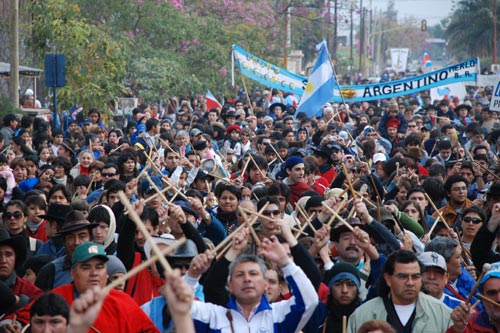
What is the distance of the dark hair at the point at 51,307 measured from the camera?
6418mm

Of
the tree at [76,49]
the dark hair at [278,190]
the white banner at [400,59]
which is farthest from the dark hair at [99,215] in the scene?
the white banner at [400,59]

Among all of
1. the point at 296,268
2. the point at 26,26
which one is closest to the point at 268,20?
the point at 26,26

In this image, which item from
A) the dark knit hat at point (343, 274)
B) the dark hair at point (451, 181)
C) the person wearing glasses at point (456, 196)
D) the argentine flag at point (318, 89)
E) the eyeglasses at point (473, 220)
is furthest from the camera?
the argentine flag at point (318, 89)

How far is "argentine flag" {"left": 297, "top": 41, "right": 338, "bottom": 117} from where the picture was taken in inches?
821

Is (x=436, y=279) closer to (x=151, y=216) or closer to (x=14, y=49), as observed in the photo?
(x=151, y=216)

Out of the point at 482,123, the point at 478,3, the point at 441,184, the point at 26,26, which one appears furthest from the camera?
the point at 478,3

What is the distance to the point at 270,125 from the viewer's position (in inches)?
874

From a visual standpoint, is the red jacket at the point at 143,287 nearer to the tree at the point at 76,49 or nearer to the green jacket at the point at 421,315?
the green jacket at the point at 421,315

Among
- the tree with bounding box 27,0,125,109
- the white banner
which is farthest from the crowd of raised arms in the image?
the white banner

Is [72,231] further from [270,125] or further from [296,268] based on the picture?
[270,125]

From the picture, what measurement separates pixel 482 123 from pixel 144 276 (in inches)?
639

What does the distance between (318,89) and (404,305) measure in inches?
544

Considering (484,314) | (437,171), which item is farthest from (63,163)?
(484,314)

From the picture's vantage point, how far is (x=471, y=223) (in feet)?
33.4
